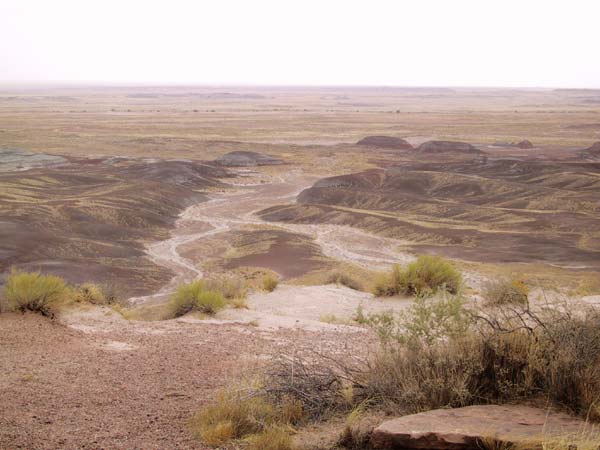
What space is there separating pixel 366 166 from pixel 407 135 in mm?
29983

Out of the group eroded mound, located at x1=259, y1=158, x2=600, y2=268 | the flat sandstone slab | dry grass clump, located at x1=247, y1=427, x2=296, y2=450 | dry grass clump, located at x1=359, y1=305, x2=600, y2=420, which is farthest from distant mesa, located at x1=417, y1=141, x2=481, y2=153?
dry grass clump, located at x1=247, y1=427, x2=296, y2=450

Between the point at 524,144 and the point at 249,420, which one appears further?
the point at 524,144

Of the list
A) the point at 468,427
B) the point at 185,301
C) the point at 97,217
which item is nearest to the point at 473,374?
the point at 468,427

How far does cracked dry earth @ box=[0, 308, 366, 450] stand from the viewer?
5738mm

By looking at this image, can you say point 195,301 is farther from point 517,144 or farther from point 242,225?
point 517,144

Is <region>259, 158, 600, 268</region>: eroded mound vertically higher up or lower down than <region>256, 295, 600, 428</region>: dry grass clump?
lower down

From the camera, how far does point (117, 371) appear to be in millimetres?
7977

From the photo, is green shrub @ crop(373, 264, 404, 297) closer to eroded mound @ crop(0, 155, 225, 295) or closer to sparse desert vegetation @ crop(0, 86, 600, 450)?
sparse desert vegetation @ crop(0, 86, 600, 450)

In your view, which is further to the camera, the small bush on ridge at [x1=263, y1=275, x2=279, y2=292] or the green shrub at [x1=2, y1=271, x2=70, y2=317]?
the small bush on ridge at [x1=263, y1=275, x2=279, y2=292]

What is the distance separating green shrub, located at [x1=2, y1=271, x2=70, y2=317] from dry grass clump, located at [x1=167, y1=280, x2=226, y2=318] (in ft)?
8.16

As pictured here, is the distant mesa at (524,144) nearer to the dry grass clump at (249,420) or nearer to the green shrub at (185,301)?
the green shrub at (185,301)

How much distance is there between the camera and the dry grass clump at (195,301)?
12.7 meters

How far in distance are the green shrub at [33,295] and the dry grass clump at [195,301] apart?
2487 mm

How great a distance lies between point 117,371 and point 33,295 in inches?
147
